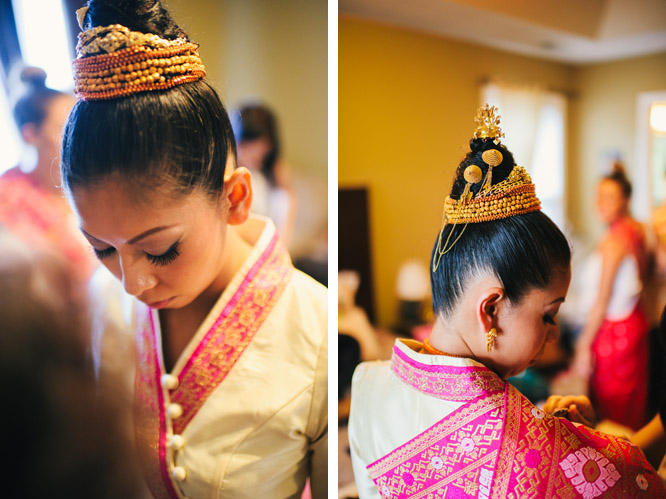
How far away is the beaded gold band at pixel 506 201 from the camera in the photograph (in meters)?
0.98

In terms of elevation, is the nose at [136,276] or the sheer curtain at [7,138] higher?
the sheer curtain at [7,138]

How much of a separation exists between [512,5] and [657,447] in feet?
4.00

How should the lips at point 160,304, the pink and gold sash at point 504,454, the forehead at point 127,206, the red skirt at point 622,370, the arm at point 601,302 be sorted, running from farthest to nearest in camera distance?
the arm at point 601,302 < the red skirt at point 622,370 < the lips at point 160,304 < the forehead at point 127,206 < the pink and gold sash at point 504,454

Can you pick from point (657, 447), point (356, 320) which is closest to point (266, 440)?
point (356, 320)

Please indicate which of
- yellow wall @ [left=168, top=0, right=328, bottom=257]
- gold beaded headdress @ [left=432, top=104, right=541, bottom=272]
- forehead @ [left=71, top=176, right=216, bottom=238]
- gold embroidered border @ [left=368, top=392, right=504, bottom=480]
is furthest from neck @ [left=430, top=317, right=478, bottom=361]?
forehead @ [left=71, top=176, right=216, bottom=238]

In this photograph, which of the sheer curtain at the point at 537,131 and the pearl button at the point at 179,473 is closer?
the pearl button at the point at 179,473

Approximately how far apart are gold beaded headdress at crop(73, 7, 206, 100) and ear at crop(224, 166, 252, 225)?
0.75 ft

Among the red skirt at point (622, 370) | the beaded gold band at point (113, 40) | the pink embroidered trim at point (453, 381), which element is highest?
the beaded gold band at point (113, 40)

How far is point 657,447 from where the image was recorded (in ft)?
4.14

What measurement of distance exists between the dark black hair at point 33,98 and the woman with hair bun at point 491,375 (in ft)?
2.86

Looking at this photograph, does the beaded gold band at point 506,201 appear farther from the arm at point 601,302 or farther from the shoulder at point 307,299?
the arm at point 601,302

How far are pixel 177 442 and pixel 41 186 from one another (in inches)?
25.4

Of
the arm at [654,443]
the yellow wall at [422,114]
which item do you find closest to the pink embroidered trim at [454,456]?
the yellow wall at [422,114]

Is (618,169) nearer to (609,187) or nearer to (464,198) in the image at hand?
(609,187)
